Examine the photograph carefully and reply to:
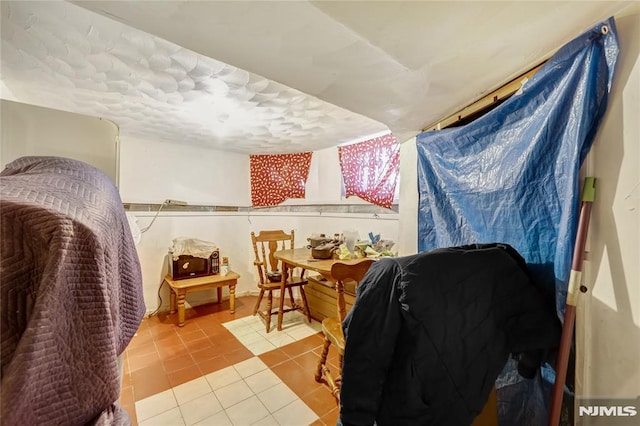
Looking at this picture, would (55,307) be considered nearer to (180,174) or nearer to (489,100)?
(489,100)

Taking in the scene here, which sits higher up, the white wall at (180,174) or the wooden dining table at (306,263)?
the white wall at (180,174)

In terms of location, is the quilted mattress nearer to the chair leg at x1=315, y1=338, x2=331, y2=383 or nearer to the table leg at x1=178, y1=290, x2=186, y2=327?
the chair leg at x1=315, y1=338, x2=331, y2=383

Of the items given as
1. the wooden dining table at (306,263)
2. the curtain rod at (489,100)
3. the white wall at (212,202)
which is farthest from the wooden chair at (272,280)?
the curtain rod at (489,100)

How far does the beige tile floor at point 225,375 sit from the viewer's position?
154cm

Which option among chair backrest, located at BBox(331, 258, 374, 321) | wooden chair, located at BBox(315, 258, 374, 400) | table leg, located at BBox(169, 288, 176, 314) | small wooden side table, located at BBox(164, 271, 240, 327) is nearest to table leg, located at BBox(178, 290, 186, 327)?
small wooden side table, located at BBox(164, 271, 240, 327)

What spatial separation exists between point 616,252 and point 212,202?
372cm

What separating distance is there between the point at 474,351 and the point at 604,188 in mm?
642

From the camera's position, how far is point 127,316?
2.16ft

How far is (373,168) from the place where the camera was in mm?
2635

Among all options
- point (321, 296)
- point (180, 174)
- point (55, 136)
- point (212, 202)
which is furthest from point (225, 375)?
point (180, 174)

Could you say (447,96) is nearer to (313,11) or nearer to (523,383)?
(313,11)

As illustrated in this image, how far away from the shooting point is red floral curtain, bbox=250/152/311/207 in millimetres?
3532

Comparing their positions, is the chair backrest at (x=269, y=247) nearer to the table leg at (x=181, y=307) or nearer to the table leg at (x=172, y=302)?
the table leg at (x=181, y=307)

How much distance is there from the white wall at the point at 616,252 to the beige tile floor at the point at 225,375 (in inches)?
53.9
